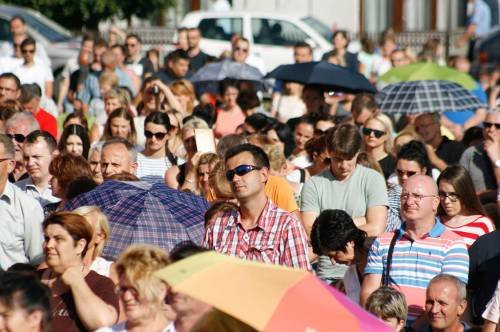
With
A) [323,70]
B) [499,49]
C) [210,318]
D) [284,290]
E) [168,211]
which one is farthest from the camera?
[499,49]

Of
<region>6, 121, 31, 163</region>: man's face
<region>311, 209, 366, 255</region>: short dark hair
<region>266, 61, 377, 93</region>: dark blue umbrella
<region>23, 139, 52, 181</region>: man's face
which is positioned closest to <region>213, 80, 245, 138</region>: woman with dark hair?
<region>266, 61, 377, 93</region>: dark blue umbrella

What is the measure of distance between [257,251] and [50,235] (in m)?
1.43

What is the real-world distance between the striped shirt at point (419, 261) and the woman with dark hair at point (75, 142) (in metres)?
4.25

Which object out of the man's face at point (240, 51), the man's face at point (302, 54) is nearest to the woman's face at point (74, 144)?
the man's face at point (240, 51)

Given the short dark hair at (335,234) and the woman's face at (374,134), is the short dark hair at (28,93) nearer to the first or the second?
the woman's face at (374,134)

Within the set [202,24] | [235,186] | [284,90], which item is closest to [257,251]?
[235,186]

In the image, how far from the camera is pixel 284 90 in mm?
18906

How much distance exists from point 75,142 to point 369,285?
14.5 feet

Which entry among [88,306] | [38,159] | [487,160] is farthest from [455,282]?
[487,160]

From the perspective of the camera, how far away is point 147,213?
1006cm

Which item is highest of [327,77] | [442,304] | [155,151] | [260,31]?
[260,31]

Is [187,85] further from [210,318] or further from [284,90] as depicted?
[210,318]

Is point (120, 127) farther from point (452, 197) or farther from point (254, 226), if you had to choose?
point (254, 226)

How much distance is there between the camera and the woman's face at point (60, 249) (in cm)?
855
